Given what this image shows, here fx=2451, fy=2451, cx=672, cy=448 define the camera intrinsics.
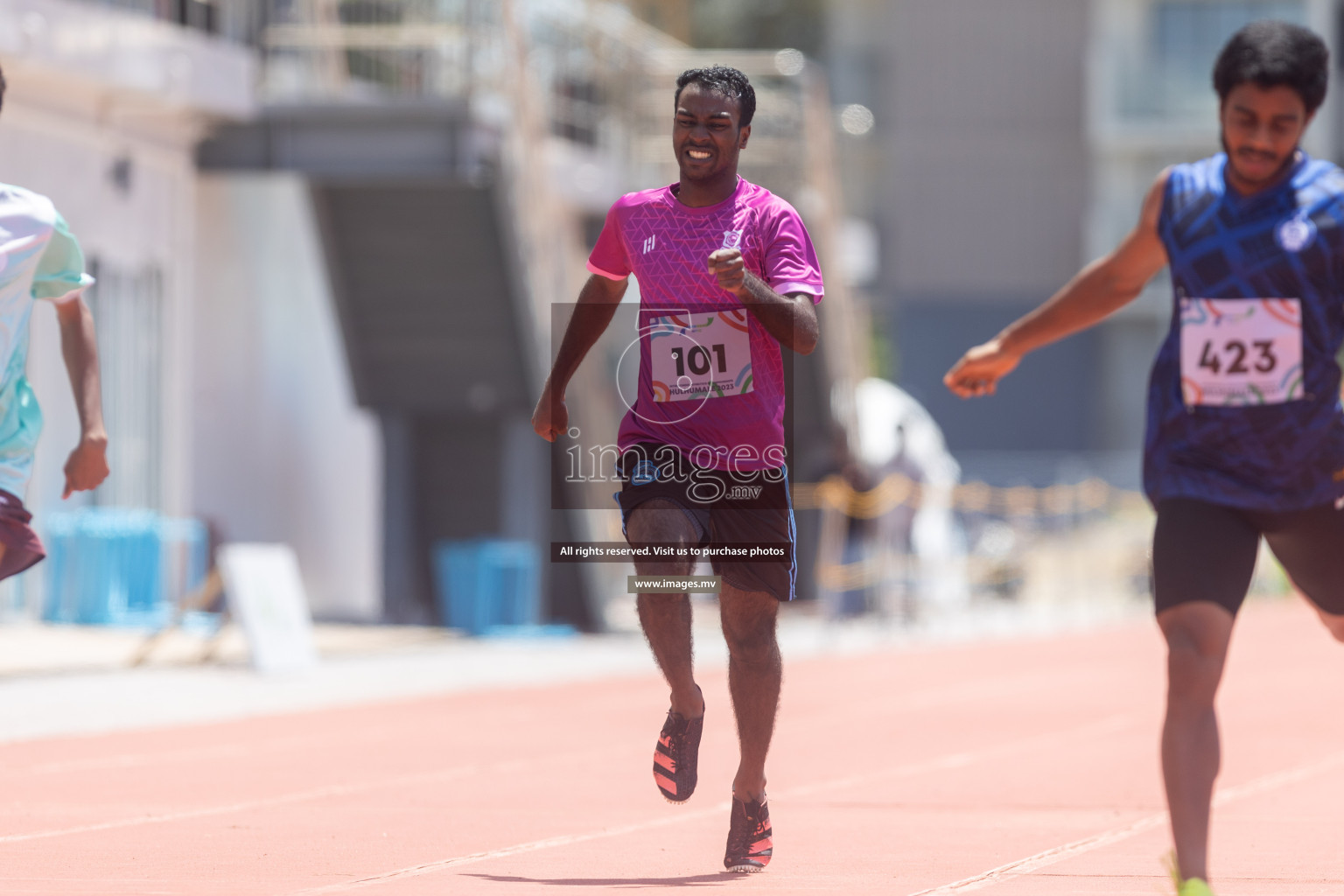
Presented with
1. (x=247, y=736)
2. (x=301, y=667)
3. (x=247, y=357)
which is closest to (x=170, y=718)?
(x=247, y=736)

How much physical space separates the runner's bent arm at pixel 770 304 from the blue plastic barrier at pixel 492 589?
45.8ft

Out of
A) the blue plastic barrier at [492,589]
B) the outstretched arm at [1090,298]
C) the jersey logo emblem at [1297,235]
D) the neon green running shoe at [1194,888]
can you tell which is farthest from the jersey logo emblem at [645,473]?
the blue plastic barrier at [492,589]

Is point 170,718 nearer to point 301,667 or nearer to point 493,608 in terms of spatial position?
point 301,667

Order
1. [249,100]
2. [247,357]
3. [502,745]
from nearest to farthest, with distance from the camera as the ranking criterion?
1. [502,745]
2. [249,100]
3. [247,357]

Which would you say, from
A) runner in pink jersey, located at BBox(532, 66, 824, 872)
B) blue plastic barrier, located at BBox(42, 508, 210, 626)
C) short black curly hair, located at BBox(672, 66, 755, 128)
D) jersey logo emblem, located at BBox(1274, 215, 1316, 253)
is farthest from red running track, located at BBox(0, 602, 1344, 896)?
blue plastic barrier, located at BBox(42, 508, 210, 626)

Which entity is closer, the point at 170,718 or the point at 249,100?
the point at 170,718

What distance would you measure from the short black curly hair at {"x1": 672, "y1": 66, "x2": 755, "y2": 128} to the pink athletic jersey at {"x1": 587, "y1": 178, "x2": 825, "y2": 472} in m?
0.20

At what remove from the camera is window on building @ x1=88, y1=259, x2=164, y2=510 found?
63.1 feet

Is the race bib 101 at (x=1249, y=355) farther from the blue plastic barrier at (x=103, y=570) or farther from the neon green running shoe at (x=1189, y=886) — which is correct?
the blue plastic barrier at (x=103, y=570)

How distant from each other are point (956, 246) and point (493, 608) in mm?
31805

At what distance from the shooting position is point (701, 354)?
20.3 feet

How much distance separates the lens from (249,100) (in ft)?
63.1

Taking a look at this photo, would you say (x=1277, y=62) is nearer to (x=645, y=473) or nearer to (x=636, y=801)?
(x=645, y=473)

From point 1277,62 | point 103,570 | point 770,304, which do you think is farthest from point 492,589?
point 1277,62
